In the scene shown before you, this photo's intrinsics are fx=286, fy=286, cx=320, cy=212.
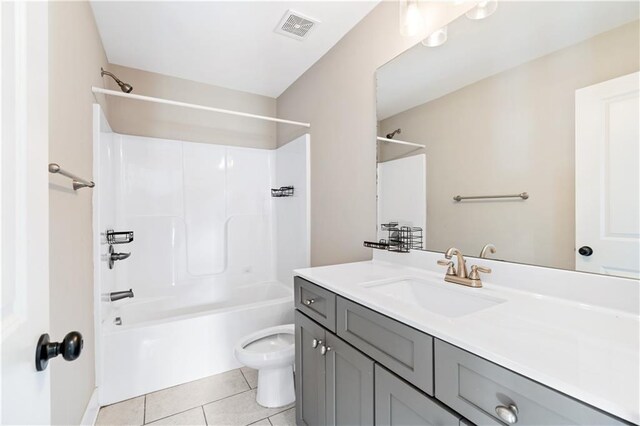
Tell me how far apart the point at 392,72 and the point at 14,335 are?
1.80 meters

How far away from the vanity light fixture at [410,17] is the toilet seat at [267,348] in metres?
1.89

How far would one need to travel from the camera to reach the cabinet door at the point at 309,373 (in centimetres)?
125

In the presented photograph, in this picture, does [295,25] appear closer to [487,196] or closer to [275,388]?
[487,196]

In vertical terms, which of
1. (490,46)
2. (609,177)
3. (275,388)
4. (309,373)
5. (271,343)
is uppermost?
(490,46)

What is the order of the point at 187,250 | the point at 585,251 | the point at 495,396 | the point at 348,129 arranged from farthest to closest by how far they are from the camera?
the point at 187,250 < the point at 348,129 < the point at 585,251 < the point at 495,396

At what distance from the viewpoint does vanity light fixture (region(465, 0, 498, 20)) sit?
1.21 meters

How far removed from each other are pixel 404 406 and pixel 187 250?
2471 millimetres

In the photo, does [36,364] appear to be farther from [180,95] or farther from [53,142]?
[180,95]

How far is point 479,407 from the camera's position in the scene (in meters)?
0.65

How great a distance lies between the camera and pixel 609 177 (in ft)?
2.96

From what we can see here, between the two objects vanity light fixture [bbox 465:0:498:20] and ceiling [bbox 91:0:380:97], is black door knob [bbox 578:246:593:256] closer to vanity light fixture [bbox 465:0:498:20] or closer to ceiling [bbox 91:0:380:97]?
vanity light fixture [bbox 465:0:498:20]

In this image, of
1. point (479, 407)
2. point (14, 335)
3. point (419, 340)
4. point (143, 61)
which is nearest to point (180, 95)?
point (143, 61)

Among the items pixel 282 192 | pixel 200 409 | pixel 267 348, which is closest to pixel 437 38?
pixel 282 192

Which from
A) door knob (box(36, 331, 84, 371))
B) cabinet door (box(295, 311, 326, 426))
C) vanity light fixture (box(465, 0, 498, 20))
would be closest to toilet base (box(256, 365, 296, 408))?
cabinet door (box(295, 311, 326, 426))
